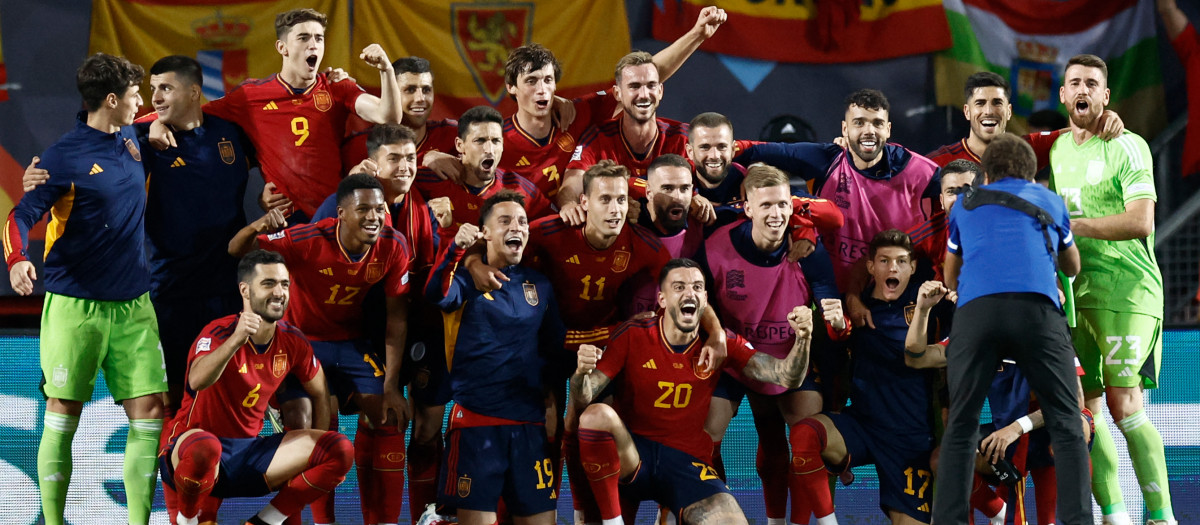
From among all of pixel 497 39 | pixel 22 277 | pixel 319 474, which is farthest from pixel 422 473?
pixel 497 39

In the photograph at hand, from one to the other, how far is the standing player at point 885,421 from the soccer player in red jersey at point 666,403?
356 mm

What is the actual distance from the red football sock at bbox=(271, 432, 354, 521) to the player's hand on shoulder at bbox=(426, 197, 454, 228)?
1.15 meters

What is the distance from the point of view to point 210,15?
854 centimetres

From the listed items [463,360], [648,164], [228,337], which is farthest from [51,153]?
[648,164]

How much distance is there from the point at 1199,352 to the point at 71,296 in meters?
5.83

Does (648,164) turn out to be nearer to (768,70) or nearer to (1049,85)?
(768,70)

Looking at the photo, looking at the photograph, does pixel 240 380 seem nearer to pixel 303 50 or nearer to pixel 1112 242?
pixel 303 50

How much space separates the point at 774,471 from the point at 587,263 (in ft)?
4.77

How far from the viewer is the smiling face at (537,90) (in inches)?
247

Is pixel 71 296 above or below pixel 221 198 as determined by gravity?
below

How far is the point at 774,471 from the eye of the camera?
6.21 metres

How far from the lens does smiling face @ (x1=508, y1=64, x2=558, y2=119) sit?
20.6 ft

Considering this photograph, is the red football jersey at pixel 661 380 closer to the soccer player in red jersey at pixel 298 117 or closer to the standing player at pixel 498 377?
the standing player at pixel 498 377

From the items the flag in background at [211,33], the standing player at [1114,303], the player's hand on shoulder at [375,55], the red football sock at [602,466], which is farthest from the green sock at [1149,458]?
the flag in background at [211,33]
